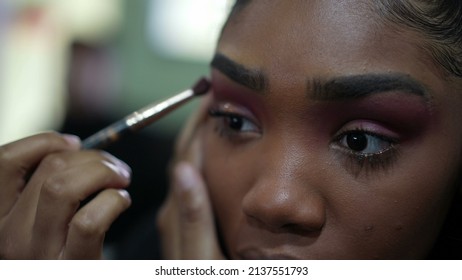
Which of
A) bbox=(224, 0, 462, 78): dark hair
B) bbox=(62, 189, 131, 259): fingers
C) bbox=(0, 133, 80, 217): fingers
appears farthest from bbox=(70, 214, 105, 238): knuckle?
bbox=(224, 0, 462, 78): dark hair

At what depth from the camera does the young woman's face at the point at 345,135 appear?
0.60 metres

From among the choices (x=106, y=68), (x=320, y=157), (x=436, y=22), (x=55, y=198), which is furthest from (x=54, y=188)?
(x=106, y=68)

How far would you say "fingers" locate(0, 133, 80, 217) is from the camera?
0.68m

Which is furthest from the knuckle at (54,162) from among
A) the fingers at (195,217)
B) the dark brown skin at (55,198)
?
the fingers at (195,217)

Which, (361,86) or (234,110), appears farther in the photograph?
(234,110)

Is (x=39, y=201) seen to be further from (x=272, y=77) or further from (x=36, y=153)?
(x=272, y=77)

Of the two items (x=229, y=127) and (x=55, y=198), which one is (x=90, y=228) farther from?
(x=229, y=127)

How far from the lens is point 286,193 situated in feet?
1.98

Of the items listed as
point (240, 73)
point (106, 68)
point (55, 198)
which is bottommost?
point (106, 68)

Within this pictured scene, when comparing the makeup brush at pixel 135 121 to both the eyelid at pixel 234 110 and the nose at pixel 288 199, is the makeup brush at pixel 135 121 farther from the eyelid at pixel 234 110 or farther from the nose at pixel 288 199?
the nose at pixel 288 199

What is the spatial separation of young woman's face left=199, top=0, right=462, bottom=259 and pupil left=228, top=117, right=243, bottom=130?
6cm

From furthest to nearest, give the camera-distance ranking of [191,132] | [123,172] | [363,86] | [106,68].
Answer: [106,68] < [191,132] < [123,172] < [363,86]
